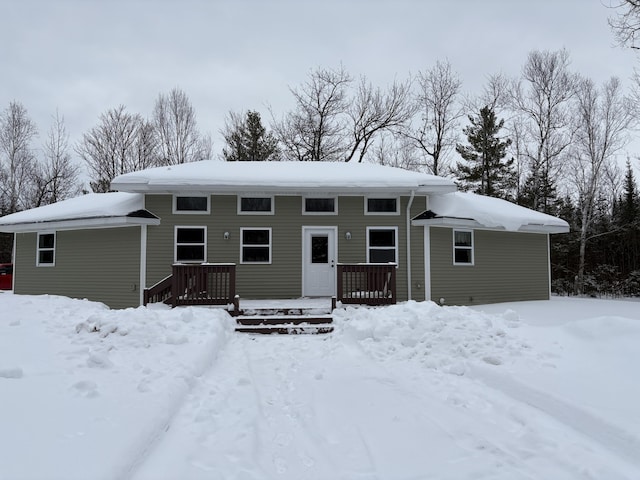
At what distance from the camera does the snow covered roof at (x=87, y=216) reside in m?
10.5

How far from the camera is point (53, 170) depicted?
81.1 feet

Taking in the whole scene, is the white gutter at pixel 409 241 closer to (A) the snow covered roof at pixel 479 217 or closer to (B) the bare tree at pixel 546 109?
(A) the snow covered roof at pixel 479 217

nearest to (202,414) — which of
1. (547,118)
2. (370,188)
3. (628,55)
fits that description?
(370,188)

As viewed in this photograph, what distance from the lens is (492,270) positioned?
12.0 metres

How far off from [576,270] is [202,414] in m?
24.6

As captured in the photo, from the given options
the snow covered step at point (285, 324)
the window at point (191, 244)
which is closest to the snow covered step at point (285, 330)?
the snow covered step at point (285, 324)

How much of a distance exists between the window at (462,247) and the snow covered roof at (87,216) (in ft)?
28.6

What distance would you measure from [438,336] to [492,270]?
7.07 m

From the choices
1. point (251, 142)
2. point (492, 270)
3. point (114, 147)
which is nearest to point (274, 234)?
point (492, 270)

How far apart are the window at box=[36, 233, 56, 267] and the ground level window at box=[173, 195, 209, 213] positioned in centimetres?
453

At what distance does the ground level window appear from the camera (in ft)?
35.8

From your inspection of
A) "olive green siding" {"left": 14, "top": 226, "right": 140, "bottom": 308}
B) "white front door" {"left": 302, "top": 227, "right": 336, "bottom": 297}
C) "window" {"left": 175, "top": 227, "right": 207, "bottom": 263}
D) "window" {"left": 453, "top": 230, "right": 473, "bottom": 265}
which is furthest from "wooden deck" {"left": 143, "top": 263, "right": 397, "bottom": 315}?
"window" {"left": 453, "top": 230, "right": 473, "bottom": 265}

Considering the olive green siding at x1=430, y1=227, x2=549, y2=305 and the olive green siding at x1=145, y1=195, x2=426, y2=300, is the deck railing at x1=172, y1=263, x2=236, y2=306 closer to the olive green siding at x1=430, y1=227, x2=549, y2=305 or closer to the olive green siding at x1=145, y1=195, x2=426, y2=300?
the olive green siding at x1=145, y1=195, x2=426, y2=300

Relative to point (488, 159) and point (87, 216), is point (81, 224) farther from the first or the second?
point (488, 159)
